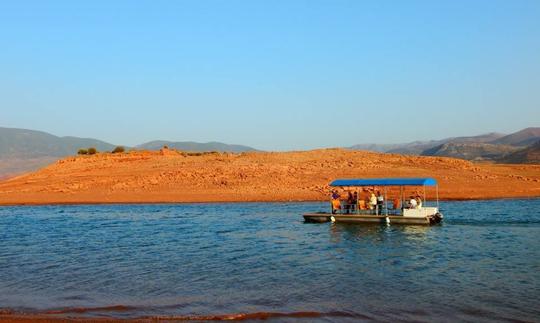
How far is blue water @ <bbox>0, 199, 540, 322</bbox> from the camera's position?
1348cm

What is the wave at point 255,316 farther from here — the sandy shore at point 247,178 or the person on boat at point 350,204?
the sandy shore at point 247,178

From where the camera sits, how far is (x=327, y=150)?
6881 cm

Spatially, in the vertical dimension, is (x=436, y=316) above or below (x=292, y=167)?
below

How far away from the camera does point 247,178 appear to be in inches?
2235

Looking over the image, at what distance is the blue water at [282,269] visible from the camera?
1348 centimetres

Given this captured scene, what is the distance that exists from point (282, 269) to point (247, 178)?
38.3 metres

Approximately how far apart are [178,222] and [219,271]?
17393 millimetres

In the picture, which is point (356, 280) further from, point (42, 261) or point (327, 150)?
point (327, 150)

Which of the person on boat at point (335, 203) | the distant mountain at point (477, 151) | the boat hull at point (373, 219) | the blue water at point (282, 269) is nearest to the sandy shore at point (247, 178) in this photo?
the person on boat at point (335, 203)

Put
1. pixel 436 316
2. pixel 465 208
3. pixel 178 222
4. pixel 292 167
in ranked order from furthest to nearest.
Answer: pixel 292 167 → pixel 465 208 → pixel 178 222 → pixel 436 316

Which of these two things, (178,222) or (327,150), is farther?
(327,150)

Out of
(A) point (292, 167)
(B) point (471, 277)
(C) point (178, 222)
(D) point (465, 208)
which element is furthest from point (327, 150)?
(B) point (471, 277)

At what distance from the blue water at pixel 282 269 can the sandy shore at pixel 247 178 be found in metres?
15.8

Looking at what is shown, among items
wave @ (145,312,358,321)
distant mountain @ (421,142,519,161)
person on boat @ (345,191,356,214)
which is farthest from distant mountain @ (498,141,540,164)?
wave @ (145,312,358,321)
